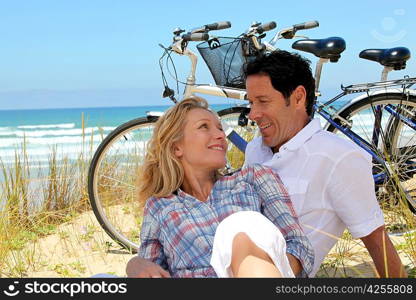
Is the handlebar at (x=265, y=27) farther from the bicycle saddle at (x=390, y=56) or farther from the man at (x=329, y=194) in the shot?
the man at (x=329, y=194)

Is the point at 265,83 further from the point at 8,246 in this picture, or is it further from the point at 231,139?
the point at 8,246

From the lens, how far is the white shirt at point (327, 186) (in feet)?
6.54

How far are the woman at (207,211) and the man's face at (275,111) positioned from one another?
19cm

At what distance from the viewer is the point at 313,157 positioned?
2047mm

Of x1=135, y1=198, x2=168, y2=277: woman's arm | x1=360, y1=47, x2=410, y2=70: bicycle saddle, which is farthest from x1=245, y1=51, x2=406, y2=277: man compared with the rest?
x1=360, y1=47, x2=410, y2=70: bicycle saddle

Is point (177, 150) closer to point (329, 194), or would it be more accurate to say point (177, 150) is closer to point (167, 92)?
point (329, 194)

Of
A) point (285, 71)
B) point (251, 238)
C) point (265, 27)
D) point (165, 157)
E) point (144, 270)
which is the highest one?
point (265, 27)

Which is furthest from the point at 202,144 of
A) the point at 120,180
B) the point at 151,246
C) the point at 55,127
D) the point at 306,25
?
the point at 55,127

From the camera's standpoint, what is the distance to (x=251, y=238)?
1.62m

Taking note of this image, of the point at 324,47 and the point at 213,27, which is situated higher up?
the point at 213,27

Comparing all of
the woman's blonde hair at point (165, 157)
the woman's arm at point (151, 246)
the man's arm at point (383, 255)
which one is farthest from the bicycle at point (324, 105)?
the woman's arm at point (151, 246)

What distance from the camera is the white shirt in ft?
6.54

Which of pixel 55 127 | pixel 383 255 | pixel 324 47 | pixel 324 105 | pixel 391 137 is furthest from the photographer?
pixel 55 127

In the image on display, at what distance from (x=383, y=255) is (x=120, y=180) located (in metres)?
2.47
